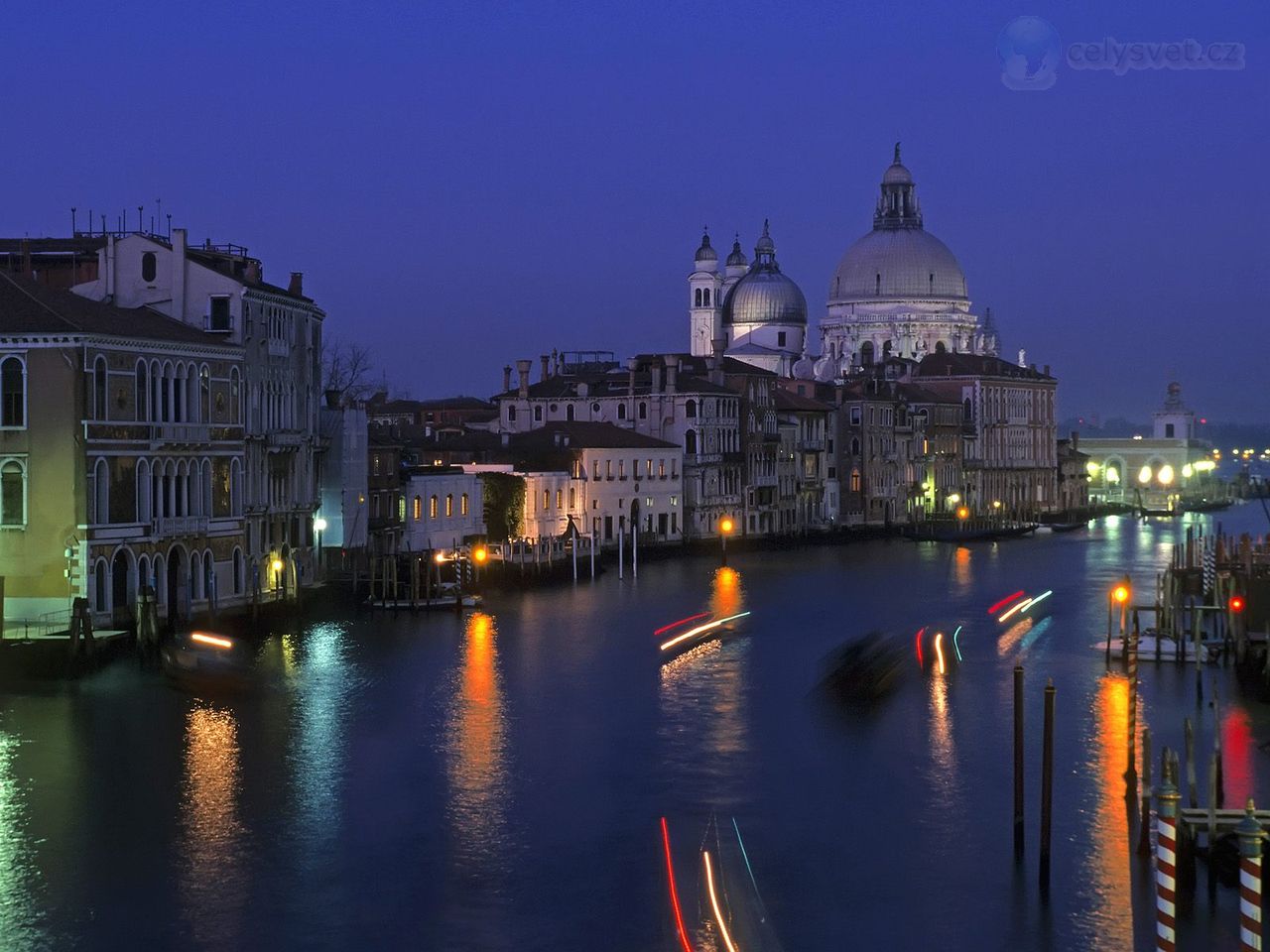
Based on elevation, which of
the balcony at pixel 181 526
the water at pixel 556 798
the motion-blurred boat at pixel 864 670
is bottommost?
the water at pixel 556 798

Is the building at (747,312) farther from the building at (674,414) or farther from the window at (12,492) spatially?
the window at (12,492)

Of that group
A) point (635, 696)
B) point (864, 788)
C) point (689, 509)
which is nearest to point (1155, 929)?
point (864, 788)

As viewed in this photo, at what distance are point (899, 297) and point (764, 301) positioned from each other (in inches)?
362

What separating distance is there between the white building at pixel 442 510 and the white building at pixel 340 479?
2491 millimetres

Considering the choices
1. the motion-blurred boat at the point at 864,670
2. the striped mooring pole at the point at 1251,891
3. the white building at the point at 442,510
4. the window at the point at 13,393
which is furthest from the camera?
the white building at the point at 442,510

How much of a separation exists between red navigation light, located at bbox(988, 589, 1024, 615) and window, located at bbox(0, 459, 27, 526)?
17.8 metres

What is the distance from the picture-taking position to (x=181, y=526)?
31.2 metres

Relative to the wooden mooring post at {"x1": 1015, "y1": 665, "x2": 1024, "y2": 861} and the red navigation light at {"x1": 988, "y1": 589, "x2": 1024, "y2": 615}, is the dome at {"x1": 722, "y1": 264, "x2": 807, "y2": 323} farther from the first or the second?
the wooden mooring post at {"x1": 1015, "y1": 665, "x2": 1024, "y2": 861}

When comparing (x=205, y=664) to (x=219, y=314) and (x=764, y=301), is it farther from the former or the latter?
(x=764, y=301)

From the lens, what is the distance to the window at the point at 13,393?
94.6 ft

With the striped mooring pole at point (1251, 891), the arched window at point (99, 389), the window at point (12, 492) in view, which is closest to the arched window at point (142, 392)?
the arched window at point (99, 389)

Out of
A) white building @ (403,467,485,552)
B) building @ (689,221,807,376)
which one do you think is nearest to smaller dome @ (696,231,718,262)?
building @ (689,221,807,376)

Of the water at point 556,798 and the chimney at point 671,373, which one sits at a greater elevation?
the chimney at point 671,373

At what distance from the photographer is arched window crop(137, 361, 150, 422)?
3030 centimetres
